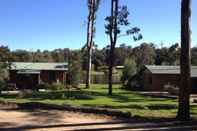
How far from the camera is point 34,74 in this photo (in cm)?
5919

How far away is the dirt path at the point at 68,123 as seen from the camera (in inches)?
648

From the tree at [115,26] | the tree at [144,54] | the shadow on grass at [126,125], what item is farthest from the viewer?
the tree at [144,54]

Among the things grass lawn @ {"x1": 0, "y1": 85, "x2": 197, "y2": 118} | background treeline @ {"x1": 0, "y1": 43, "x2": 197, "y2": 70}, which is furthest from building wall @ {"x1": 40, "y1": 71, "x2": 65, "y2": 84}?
grass lawn @ {"x1": 0, "y1": 85, "x2": 197, "y2": 118}

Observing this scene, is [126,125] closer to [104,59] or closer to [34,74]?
[34,74]

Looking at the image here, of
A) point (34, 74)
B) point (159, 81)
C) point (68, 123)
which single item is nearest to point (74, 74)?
point (34, 74)

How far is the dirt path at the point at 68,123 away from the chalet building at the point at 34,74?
1448 inches

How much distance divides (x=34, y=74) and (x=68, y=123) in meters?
42.1

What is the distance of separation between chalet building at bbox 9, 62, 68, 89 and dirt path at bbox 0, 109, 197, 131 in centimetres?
3677

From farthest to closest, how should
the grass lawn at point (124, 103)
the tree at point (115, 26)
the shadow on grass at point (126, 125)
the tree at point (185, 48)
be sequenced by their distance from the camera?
the tree at point (115, 26) → the grass lawn at point (124, 103) → the tree at point (185, 48) → the shadow on grass at point (126, 125)

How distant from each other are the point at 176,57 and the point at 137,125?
3289 inches

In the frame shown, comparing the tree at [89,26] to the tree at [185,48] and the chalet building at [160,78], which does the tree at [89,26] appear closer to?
the chalet building at [160,78]

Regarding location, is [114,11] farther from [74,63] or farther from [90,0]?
[74,63]

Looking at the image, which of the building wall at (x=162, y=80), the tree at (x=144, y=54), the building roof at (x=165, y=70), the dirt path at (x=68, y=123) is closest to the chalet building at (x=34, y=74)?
the building roof at (x=165, y=70)

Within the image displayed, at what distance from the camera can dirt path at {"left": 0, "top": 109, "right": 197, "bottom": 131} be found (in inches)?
648
